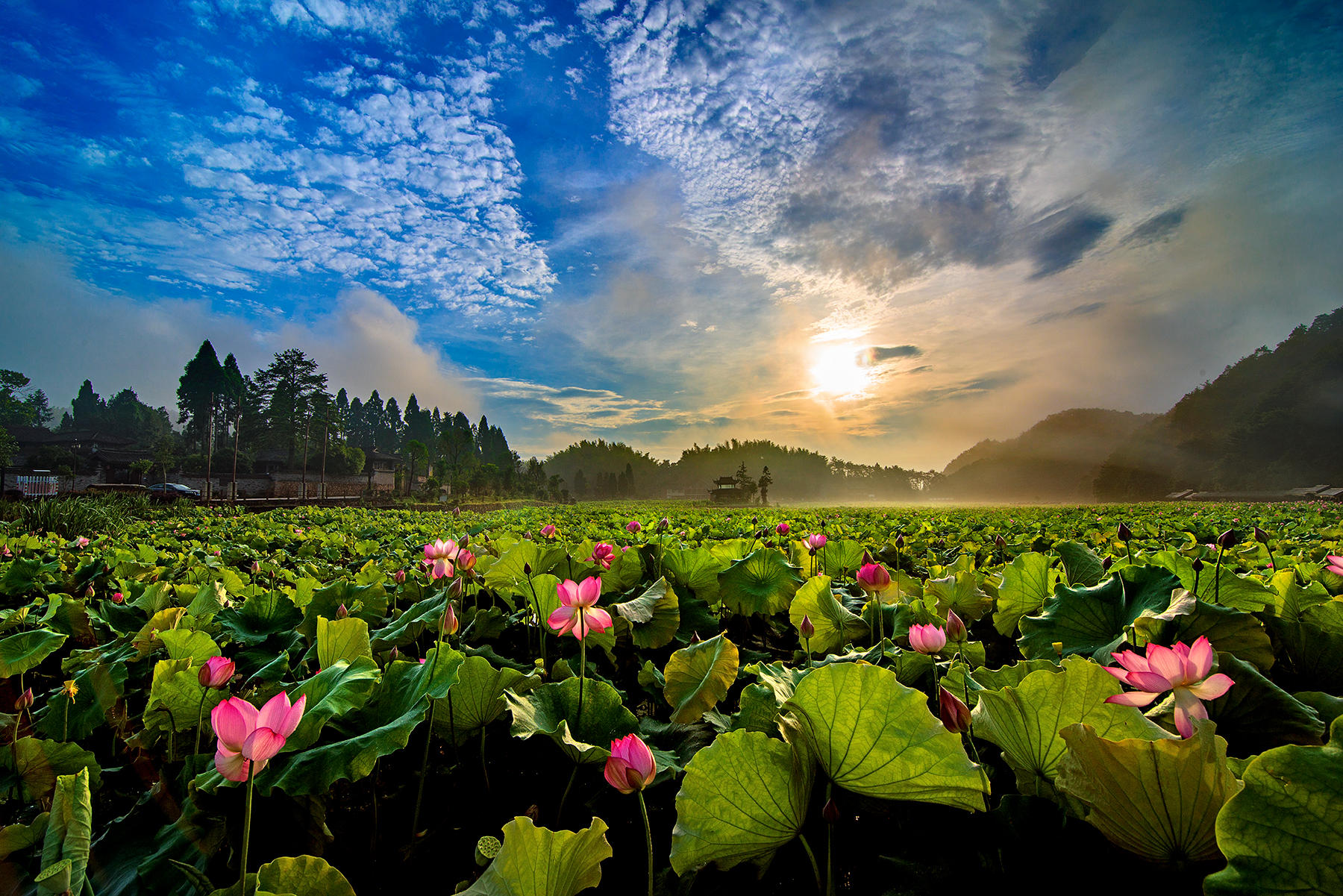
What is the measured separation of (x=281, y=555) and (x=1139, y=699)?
4876 mm

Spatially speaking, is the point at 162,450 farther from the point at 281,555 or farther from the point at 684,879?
the point at 684,879

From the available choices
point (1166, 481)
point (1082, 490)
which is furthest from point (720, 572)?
point (1082, 490)

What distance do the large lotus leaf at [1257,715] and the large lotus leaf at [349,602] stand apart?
2077mm

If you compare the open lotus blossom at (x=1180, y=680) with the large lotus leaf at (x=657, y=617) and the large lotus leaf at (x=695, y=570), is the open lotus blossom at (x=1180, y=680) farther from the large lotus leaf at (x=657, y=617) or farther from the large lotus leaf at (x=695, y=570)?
the large lotus leaf at (x=695, y=570)

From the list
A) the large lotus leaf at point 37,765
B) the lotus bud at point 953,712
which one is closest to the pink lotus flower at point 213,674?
the large lotus leaf at point 37,765

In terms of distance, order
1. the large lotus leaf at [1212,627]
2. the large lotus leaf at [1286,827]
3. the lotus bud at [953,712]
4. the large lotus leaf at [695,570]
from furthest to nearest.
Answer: the large lotus leaf at [695,570] < the large lotus leaf at [1212,627] < the lotus bud at [953,712] < the large lotus leaf at [1286,827]

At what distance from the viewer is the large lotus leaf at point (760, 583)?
1865mm

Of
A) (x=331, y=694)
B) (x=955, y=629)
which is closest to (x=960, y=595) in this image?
(x=955, y=629)

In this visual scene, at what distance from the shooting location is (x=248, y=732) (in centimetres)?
75

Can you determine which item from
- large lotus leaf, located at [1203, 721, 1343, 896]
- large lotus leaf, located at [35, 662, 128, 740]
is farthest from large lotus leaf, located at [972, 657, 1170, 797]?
large lotus leaf, located at [35, 662, 128, 740]

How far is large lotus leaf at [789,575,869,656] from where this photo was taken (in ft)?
5.17

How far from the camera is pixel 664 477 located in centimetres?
12575

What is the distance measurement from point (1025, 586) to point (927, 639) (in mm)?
951

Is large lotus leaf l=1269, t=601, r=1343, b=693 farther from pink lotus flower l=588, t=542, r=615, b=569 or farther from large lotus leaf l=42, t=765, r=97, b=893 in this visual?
large lotus leaf l=42, t=765, r=97, b=893
